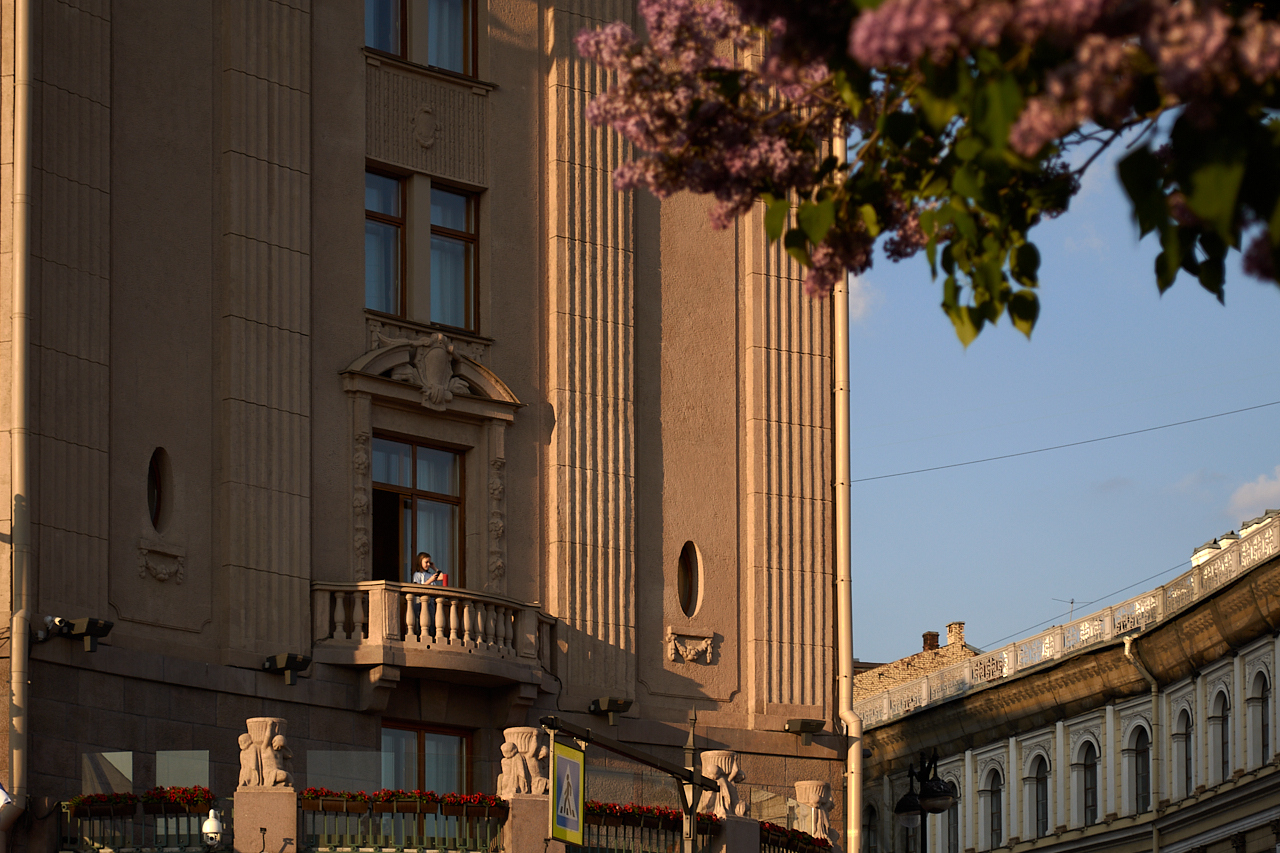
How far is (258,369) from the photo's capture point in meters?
29.4

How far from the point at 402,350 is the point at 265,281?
7.38 ft

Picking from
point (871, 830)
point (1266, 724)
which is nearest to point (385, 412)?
point (1266, 724)

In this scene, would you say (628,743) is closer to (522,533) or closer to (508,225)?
(522,533)

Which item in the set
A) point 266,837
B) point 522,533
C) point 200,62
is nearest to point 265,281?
point 200,62

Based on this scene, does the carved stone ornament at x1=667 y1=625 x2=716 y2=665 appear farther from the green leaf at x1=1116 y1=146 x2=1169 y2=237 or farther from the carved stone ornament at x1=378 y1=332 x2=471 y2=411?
the green leaf at x1=1116 y1=146 x2=1169 y2=237

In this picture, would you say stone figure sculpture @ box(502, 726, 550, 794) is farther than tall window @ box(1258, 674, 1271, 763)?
No

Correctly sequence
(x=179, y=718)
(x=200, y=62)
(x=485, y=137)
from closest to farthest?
1. (x=179, y=718)
2. (x=200, y=62)
3. (x=485, y=137)

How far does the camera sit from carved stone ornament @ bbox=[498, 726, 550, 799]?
26688 mm

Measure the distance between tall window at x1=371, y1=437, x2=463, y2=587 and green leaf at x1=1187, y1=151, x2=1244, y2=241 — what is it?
22.6 meters

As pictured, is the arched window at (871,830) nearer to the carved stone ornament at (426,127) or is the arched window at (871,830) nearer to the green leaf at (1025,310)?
the carved stone ornament at (426,127)

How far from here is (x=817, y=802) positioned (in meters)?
31.2

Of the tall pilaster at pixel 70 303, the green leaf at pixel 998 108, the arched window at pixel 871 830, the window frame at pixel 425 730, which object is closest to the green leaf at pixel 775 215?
the green leaf at pixel 998 108

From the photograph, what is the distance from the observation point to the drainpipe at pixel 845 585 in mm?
33781

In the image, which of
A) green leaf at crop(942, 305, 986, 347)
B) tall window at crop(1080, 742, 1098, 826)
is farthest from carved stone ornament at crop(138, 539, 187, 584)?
tall window at crop(1080, 742, 1098, 826)
